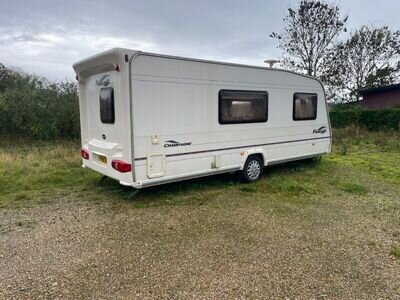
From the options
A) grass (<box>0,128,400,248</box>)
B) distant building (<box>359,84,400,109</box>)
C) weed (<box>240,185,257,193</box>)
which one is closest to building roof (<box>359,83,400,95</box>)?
distant building (<box>359,84,400,109</box>)

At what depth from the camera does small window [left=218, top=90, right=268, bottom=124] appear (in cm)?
548

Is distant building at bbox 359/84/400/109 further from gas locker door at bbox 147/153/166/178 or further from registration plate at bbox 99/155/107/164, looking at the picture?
registration plate at bbox 99/155/107/164

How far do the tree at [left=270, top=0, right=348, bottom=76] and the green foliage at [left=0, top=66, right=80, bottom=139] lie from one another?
15395 mm

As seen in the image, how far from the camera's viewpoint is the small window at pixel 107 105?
470 cm

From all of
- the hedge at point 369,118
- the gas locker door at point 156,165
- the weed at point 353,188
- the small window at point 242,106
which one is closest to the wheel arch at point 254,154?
the small window at point 242,106

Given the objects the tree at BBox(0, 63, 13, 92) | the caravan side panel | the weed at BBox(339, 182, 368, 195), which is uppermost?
the tree at BBox(0, 63, 13, 92)

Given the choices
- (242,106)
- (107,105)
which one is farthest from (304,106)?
(107,105)

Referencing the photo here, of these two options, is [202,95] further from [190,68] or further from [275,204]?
[275,204]

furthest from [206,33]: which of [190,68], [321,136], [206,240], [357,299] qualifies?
[357,299]

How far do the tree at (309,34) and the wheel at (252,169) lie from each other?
1712 centimetres

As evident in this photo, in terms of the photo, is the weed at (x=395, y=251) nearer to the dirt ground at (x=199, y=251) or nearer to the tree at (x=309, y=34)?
the dirt ground at (x=199, y=251)

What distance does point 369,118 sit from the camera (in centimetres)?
1603

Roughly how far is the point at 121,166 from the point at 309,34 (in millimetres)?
19858

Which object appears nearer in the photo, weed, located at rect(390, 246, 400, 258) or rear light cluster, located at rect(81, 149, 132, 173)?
weed, located at rect(390, 246, 400, 258)
